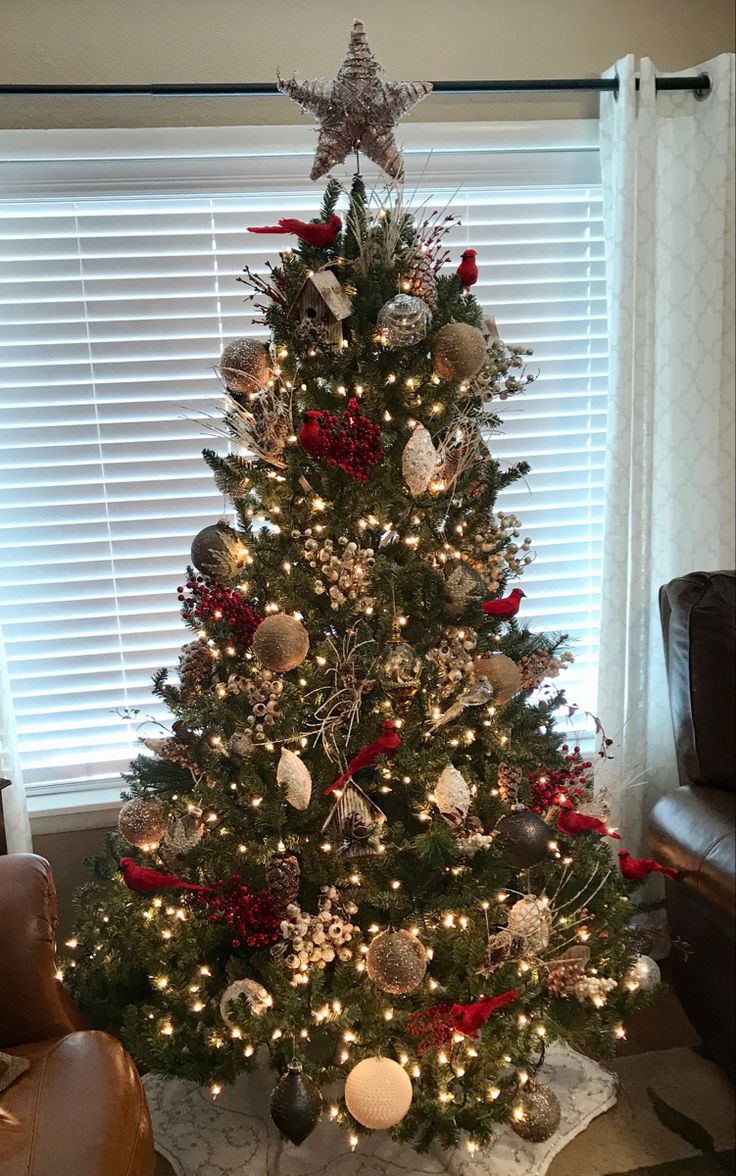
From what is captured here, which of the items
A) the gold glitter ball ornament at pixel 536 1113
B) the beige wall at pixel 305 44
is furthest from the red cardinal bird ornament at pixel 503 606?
the beige wall at pixel 305 44

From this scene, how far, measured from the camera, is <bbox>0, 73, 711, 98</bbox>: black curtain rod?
2.05m

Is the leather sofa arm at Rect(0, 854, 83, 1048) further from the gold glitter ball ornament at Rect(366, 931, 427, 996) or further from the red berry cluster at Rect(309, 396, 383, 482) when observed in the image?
the red berry cluster at Rect(309, 396, 383, 482)

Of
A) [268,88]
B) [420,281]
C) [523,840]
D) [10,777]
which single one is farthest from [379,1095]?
[268,88]

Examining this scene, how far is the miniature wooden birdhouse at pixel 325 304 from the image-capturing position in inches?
64.4

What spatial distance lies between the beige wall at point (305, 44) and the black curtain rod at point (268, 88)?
0.04 meters

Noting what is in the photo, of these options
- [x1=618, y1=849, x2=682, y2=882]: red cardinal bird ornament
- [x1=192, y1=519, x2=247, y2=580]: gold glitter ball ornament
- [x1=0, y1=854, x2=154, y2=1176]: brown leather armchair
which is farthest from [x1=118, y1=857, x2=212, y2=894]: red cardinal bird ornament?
[x1=618, y1=849, x2=682, y2=882]: red cardinal bird ornament

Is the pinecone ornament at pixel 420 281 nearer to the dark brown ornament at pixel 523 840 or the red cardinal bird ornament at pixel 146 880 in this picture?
the dark brown ornament at pixel 523 840

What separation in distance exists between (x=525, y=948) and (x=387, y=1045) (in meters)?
0.33

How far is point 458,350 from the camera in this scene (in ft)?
5.44

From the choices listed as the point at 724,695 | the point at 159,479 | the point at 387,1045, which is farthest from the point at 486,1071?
the point at 159,479

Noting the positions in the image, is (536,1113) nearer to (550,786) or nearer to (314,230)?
(550,786)

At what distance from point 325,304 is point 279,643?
2.09 ft

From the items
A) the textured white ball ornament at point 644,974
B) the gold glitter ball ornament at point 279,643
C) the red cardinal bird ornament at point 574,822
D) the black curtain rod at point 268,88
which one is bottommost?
the textured white ball ornament at point 644,974

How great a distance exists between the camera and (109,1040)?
5.02 feet
